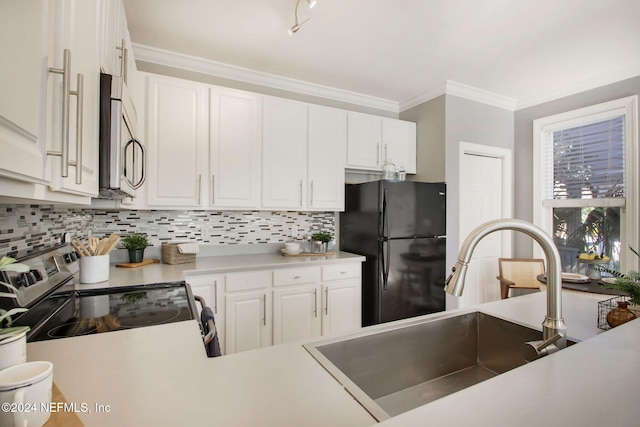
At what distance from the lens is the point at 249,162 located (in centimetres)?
259

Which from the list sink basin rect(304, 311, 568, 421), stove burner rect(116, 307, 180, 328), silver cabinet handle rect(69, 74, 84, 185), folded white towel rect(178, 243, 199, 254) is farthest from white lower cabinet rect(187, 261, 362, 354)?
silver cabinet handle rect(69, 74, 84, 185)

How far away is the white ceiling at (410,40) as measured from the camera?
1978mm

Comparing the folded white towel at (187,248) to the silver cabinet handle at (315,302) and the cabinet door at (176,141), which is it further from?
the silver cabinet handle at (315,302)

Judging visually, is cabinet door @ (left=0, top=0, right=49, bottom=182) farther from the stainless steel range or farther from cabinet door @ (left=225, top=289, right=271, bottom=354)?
cabinet door @ (left=225, top=289, right=271, bottom=354)

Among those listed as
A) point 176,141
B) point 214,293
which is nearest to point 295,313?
point 214,293

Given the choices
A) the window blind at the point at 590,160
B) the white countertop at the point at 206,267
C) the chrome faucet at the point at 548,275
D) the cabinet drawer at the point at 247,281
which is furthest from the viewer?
the window blind at the point at 590,160

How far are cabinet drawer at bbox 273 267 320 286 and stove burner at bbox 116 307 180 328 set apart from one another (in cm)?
116

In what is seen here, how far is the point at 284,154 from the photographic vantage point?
2730mm

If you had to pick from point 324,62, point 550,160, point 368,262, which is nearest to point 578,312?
point 368,262

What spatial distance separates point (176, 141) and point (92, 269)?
1.12m

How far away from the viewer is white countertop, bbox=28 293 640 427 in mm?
533

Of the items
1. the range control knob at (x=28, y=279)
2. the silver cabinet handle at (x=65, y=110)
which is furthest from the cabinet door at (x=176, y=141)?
the silver cabinet handle at (x=65, y=110)

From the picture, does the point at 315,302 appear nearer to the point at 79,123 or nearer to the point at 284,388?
the point at 284,388

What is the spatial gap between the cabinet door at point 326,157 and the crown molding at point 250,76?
391mm
